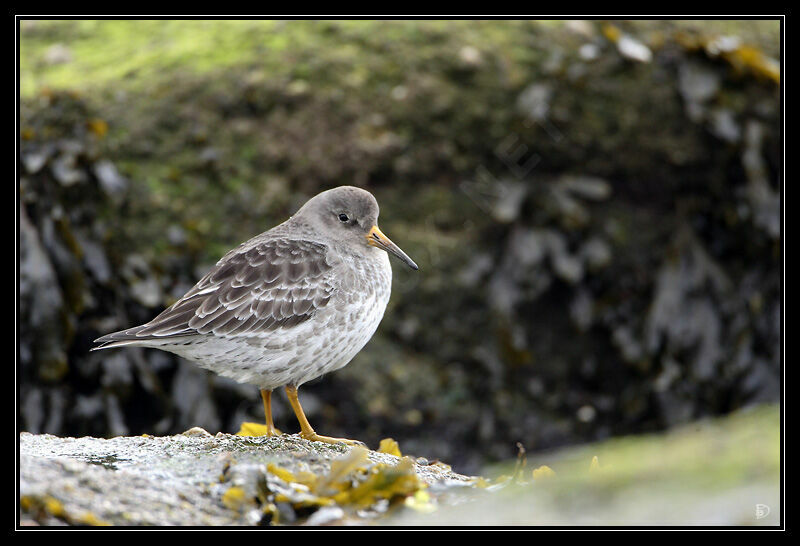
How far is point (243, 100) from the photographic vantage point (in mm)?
7910

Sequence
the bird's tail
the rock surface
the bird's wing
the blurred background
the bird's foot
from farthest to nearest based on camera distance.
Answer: the blurred background
the bird's foot
the bird's wing
the bird's tail
the rock surface

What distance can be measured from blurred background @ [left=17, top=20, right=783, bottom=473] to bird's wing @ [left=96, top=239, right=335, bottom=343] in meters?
2.10

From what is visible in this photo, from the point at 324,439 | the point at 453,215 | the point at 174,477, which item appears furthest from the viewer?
the point at 453,215

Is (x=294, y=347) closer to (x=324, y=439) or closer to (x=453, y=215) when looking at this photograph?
(x=324, y=439)

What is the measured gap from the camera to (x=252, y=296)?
4.92m

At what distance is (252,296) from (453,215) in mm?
3140

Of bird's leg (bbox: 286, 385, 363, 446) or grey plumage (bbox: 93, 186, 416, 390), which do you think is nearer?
grey plumage (bbox: 93, 186, 416, 390)

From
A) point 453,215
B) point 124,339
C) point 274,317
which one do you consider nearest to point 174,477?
point 124,339

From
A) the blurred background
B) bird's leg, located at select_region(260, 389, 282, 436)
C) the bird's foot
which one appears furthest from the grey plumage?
the blurred background

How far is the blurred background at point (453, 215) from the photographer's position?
6.97 metres

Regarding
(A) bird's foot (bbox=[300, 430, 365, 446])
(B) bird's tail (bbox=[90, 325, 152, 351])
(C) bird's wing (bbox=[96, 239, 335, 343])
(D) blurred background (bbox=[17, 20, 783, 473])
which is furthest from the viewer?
(D) blurred background (bbox=[17, 20, 783, 473])

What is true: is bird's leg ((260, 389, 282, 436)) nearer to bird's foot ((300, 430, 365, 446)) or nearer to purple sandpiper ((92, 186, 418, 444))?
purple sandpiper ((92, 186, 418, 444))

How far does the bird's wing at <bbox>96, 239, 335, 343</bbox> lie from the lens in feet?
15.7

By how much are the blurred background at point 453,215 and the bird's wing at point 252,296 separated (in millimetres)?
2100
